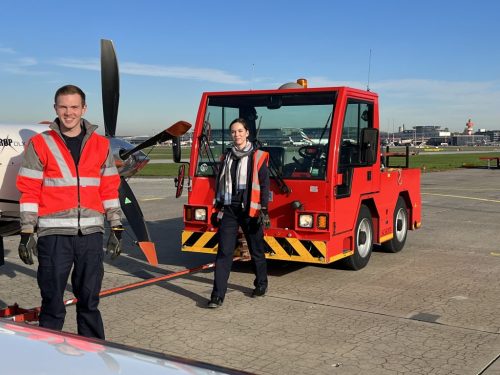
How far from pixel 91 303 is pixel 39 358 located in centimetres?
232

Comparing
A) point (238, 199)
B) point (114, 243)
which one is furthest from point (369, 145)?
point (114, 243)

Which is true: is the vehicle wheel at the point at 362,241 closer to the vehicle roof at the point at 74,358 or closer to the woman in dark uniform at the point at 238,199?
the woman in dark uniform at the point at 238,199

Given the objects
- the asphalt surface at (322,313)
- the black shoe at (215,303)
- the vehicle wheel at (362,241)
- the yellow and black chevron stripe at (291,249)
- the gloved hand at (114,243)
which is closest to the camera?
the gloved hand at (114,243)

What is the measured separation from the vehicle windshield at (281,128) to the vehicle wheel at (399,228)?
97.1 inches

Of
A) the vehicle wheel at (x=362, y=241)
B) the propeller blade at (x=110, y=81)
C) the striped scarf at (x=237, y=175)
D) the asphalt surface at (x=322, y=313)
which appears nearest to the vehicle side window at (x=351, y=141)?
the vehicle wheel at (x=362, y=241)

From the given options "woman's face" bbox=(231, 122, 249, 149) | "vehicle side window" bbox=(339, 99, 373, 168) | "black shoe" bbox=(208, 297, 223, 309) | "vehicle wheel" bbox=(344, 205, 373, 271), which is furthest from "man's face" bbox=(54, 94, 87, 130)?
"vehicle wheel" bbox=(344, 205, 373, 271)

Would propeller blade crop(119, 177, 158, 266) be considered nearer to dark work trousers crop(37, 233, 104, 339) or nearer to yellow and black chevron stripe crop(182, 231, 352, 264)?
yellow and black chevron stripe crop(182, 231, 352, 264)

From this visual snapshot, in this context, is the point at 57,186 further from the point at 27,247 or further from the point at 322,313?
the point at 322,313

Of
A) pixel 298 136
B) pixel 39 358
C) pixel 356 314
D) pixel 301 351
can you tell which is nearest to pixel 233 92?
pixel 298 136

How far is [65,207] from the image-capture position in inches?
163

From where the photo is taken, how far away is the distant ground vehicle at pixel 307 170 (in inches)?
272

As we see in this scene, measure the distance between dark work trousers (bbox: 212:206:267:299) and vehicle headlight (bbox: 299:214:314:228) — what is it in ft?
2.38

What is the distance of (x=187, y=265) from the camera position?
8.34 m

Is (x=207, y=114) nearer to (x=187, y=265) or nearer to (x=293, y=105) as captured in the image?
(x=293, y=105)
